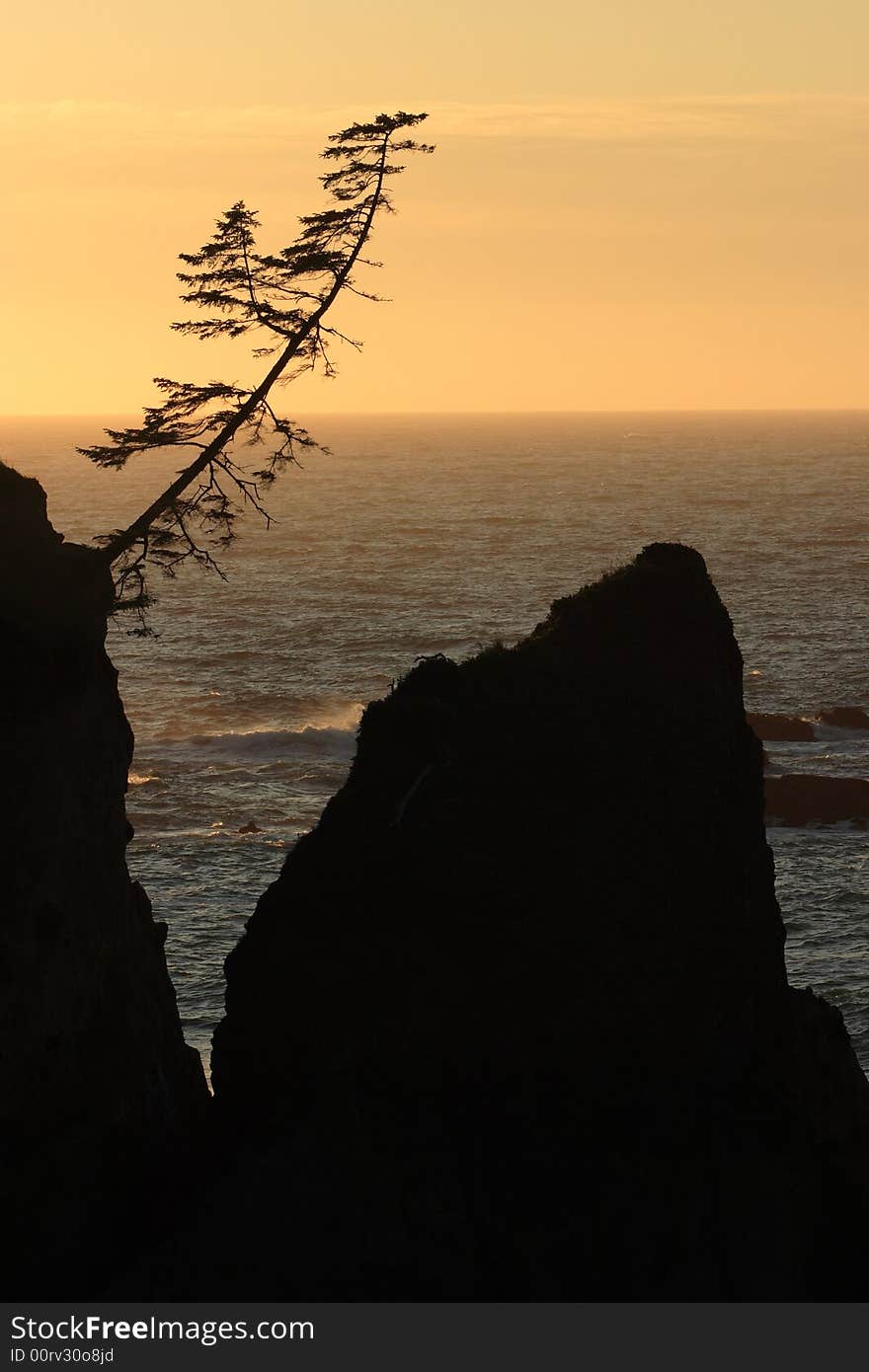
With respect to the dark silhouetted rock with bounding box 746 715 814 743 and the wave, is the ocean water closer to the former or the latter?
the wave

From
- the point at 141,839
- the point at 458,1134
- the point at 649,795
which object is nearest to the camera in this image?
the point at 458,1134

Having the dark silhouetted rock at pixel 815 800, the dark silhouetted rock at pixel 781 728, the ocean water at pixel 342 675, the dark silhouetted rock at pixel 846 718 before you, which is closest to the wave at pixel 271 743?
the ocean water at pixel 342 675

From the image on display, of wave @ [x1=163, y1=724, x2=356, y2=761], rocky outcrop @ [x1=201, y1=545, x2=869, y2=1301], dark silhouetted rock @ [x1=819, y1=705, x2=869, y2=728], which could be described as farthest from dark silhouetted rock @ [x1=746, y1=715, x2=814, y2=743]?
rocky outcrop @ [x1=201, y1=545, x2=869, y2=1301]

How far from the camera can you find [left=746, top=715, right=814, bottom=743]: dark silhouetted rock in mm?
83000

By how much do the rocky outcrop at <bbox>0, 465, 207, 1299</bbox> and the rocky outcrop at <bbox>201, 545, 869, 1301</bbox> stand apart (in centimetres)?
219

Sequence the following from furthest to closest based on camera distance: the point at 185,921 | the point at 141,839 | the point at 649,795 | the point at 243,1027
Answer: the point at 141,839, the point at 185,921, the point at 649,795, the point at 243,1027

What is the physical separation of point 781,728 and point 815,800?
13198mm

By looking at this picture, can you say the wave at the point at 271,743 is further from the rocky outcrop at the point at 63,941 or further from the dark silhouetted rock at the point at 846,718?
the rocky outcrop at the point at 63,941

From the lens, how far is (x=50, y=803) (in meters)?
24.8

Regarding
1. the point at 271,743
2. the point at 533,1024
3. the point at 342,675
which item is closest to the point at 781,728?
the point at 271,743
